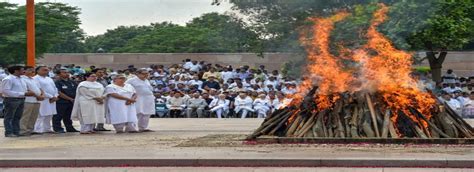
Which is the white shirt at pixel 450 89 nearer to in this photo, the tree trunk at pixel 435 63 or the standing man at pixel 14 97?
the tree trunk at pixel 435 63

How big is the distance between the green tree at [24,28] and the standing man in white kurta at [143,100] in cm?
2095

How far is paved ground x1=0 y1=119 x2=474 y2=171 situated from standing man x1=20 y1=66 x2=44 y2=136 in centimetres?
57

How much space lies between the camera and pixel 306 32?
2034cm

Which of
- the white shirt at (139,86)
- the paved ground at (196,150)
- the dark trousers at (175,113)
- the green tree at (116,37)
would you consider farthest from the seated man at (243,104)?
the green tree at (116,37)

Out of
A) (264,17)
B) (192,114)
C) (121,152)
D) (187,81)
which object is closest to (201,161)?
(121,152)

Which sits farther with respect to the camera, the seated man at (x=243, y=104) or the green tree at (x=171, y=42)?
the green tree at (x=171, y=42)

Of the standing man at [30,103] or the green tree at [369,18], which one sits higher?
the green tree at [369,18]

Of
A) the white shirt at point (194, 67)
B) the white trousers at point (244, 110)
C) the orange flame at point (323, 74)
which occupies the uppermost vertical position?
the orange flame at point (323, 74)

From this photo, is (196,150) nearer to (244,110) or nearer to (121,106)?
(121,106)

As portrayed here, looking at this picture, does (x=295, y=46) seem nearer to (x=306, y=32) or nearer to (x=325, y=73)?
(x=306, y=32)

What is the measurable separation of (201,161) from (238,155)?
2.49ft

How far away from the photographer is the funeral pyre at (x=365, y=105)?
51.9ft

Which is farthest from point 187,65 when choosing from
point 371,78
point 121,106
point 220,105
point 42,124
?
point 371,78

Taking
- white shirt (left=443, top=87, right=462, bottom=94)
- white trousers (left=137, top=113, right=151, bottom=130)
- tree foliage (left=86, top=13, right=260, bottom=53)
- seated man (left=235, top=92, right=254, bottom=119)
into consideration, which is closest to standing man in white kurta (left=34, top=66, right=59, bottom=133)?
white trousers (left=137, top=113, right=151, bottom=130)
